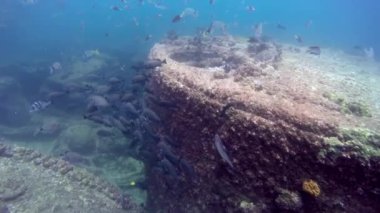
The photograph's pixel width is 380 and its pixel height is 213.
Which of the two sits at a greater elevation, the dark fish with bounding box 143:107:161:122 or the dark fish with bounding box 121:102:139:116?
the dark fish with bounding box 143:107:161:122

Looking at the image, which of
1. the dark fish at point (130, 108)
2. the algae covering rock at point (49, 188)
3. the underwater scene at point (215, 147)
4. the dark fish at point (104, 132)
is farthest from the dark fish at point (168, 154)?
the dark fish at point (104, 132)

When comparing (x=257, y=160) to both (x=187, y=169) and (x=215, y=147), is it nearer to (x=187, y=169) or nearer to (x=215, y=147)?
(x=215, y=147)

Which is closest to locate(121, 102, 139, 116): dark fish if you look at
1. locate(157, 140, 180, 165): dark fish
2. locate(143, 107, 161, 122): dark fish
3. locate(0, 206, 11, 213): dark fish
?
locate(143, 107, 161, 122): dark fish

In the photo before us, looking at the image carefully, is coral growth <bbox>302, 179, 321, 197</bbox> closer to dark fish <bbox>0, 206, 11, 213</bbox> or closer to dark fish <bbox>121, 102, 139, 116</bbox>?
dark fish <bbox>121, 102, 139, 116</bbox>

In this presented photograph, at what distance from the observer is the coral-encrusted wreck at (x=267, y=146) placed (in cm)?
480

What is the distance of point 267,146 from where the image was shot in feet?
17.8

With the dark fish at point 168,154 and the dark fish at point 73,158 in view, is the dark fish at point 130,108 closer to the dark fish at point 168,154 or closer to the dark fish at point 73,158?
the dark fish at point 168,154

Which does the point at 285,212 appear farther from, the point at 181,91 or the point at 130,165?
the point at 130,165

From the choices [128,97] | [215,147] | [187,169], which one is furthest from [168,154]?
[128,97]

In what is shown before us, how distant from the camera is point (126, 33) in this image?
150ft

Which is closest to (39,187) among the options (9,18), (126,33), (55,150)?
(55,150)

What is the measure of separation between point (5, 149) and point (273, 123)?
374 inches

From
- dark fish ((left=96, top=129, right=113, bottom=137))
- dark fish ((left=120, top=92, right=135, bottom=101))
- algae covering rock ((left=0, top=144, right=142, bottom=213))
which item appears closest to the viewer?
algae covering rock ((left=0, top=144, right=142, bottom=213))

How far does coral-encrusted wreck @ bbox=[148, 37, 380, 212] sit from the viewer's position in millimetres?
4801
